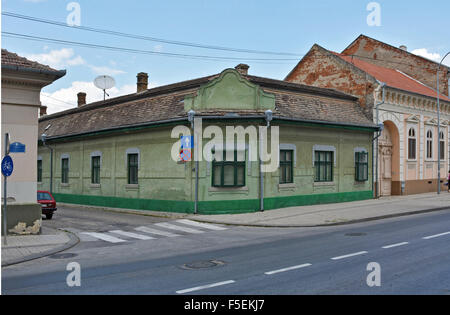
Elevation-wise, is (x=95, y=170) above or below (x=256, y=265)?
above

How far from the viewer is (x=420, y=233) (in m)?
12.9

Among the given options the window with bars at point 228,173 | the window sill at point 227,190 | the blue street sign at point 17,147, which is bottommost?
the window sill at point 227,190

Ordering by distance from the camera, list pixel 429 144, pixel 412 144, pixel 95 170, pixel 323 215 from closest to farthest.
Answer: pixel 323 215, pixel 95 170, pixel 412 144, pixel 429 144

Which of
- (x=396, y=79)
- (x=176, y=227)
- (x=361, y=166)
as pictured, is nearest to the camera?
(x=176, y=227)

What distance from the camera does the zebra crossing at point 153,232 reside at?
1376cm

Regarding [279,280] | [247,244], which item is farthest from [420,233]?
[279,280]

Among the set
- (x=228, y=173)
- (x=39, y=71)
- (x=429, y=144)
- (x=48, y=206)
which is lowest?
(x=48, y=206)

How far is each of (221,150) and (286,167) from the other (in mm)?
3584

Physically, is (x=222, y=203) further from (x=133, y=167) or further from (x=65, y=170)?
(x=65, y=170)

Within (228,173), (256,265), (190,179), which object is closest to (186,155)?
(190,179)

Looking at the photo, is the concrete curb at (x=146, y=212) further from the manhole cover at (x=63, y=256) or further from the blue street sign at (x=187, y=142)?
the manhole cover at (x=63, y=256)

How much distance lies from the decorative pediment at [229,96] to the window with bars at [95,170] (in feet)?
26.6

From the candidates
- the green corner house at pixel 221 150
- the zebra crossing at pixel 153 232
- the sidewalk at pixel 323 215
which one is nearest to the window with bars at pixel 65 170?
the green corner house at pixel 221 150

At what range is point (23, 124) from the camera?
13727mm
